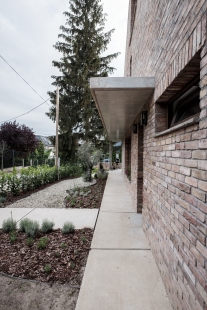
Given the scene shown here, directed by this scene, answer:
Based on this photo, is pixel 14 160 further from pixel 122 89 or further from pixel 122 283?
pixel 122 283

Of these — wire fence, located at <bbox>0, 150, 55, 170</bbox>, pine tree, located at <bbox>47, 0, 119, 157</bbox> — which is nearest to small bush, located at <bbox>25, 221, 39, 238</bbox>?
pine tree, located at <bbox>47, 0, 119, 157</bbox>

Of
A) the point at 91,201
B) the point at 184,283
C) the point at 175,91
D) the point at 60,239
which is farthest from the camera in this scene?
the point at 91,201

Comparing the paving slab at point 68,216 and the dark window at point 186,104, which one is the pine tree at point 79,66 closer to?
the paving slab at point 68,216

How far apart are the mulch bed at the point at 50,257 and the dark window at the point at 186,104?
222cm

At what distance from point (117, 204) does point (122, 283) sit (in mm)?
3035

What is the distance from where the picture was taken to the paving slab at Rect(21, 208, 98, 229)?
3673mm

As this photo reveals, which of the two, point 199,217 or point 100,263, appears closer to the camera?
point 199,217

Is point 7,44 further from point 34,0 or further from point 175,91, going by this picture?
point 175,91

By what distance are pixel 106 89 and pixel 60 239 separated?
8.24ft

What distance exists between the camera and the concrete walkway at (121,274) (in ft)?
5.74

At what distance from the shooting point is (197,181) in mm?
1297

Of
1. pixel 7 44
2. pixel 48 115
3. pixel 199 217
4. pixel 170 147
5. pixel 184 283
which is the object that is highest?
pixel 7 44

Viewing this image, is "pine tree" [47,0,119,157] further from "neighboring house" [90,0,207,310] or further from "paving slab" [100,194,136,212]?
"neighboring house" [90,0,207,310]

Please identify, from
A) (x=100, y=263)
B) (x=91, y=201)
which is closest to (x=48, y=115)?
(x=91, y=201)
